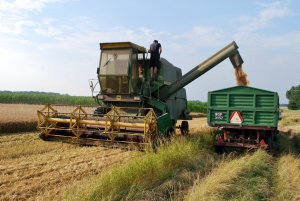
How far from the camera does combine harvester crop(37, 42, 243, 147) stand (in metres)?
9.08

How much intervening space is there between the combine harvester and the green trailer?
1.45 metres

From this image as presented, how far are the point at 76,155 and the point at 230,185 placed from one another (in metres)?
4.28

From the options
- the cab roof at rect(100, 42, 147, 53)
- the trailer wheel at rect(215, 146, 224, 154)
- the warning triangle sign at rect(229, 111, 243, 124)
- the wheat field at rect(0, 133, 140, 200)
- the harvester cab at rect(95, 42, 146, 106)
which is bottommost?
the wheat field at rect(0, 133, 140, 200)

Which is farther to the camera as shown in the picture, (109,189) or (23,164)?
(23,164)

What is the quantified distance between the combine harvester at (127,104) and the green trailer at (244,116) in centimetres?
145

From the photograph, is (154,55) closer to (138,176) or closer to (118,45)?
(118,45)

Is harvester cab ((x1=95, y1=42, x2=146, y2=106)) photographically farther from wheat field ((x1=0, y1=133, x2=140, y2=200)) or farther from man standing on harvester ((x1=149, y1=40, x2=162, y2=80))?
wheat field ((x1=0, y1=133, x2=140, y2=200))

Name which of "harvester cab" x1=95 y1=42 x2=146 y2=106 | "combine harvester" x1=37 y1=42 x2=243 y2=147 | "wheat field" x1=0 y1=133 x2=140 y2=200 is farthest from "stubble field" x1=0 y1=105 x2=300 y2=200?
"harvester cab" x1=95 y1=42 x2=146 y2=106

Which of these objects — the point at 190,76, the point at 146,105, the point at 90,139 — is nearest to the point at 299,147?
the point at 190,76

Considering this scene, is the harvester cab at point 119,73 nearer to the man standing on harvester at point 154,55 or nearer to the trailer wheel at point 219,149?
the man standing on harvester at point 154,55

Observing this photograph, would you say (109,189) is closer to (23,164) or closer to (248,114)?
(23,164)

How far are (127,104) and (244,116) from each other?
3519 millimetres

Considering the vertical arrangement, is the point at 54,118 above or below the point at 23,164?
above

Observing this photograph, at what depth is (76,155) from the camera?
855 centimetres
